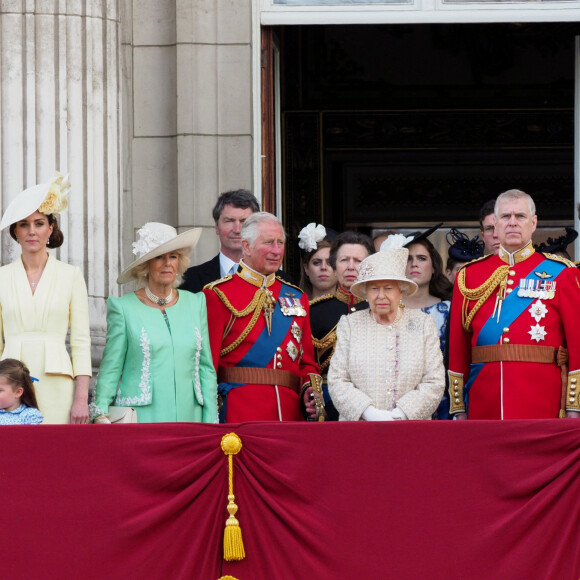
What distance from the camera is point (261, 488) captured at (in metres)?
6.45

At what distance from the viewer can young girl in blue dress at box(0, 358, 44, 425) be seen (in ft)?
22.0

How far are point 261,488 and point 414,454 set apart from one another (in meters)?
0.63

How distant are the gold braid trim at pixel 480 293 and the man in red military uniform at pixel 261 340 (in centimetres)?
75

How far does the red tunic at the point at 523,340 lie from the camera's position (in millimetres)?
7215

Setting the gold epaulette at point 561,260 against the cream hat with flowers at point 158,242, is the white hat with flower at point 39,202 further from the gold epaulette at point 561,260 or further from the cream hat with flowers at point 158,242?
the gold epaulette at point 561,260

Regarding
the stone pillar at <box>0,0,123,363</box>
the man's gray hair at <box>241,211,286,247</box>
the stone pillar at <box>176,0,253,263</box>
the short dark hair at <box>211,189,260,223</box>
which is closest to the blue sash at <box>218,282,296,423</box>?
the man's gray hair at <box>241,211,286,247</box>

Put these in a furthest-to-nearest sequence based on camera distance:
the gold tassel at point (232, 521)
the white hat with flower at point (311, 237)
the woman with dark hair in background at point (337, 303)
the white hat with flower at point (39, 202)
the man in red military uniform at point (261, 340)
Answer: the white hat with flower at point (311, 237), the woman with dark hair in background at point (337, 303), the man in red military uniform at point (261, 340), the white hat with flower at point (39, 202), the gold tassel at point (232, 521)

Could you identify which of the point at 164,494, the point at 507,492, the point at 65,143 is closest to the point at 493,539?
the point at 507,492

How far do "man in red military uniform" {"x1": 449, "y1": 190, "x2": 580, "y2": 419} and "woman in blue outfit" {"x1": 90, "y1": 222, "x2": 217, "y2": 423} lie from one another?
1.18 meters

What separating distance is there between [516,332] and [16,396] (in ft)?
7.47

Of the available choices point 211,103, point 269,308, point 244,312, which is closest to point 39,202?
point 244,312

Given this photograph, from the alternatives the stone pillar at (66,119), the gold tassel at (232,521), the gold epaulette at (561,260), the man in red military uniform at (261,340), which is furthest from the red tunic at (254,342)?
the stone pillar at (66,119)

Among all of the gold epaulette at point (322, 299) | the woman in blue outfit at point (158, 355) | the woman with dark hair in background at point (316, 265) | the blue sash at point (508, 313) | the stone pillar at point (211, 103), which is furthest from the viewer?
the stone pillar at point (211, 103)

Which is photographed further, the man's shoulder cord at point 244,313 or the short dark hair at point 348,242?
the short dark hair at point 348,242
